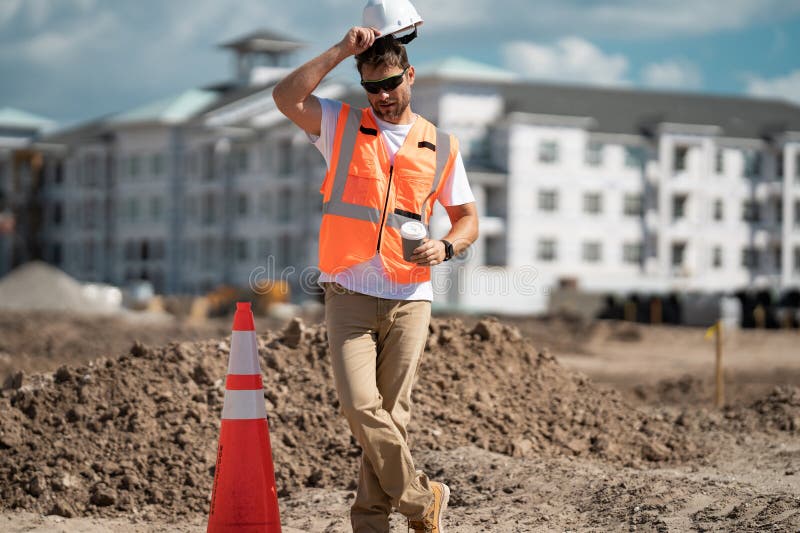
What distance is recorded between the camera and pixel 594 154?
55594 millimetres

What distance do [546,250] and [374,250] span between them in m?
50.0

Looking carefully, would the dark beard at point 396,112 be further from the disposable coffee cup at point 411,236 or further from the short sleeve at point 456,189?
the disposable coffee cup at point 411,236

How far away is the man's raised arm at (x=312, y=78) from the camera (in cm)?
512

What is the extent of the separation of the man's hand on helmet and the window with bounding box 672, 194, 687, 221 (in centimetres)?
5466

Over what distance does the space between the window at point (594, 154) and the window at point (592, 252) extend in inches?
144

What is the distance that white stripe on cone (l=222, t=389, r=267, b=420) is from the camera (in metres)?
5.67

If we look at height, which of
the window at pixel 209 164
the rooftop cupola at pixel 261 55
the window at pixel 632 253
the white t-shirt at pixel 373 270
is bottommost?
the window at pixel 632 253

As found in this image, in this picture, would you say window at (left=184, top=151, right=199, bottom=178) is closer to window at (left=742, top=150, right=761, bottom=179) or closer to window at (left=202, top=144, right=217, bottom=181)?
window at (left=202, top=144, right=217, bottom=181)

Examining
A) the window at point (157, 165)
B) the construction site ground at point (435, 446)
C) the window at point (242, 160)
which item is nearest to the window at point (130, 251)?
the window at point (157, 165)

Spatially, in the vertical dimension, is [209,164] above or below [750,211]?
above

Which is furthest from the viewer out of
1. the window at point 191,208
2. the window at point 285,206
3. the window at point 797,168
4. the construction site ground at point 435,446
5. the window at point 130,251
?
the window at point 130,251

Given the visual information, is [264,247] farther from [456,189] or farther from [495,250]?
[456,189]

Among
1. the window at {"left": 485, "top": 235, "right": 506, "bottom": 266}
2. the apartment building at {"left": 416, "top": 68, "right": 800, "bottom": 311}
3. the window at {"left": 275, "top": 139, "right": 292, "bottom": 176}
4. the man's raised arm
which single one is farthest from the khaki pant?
the window at {"left": 275, "top": 139, "right": 292, "bottom": 176}

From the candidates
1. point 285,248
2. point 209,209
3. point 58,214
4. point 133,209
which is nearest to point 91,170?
point 133,209
